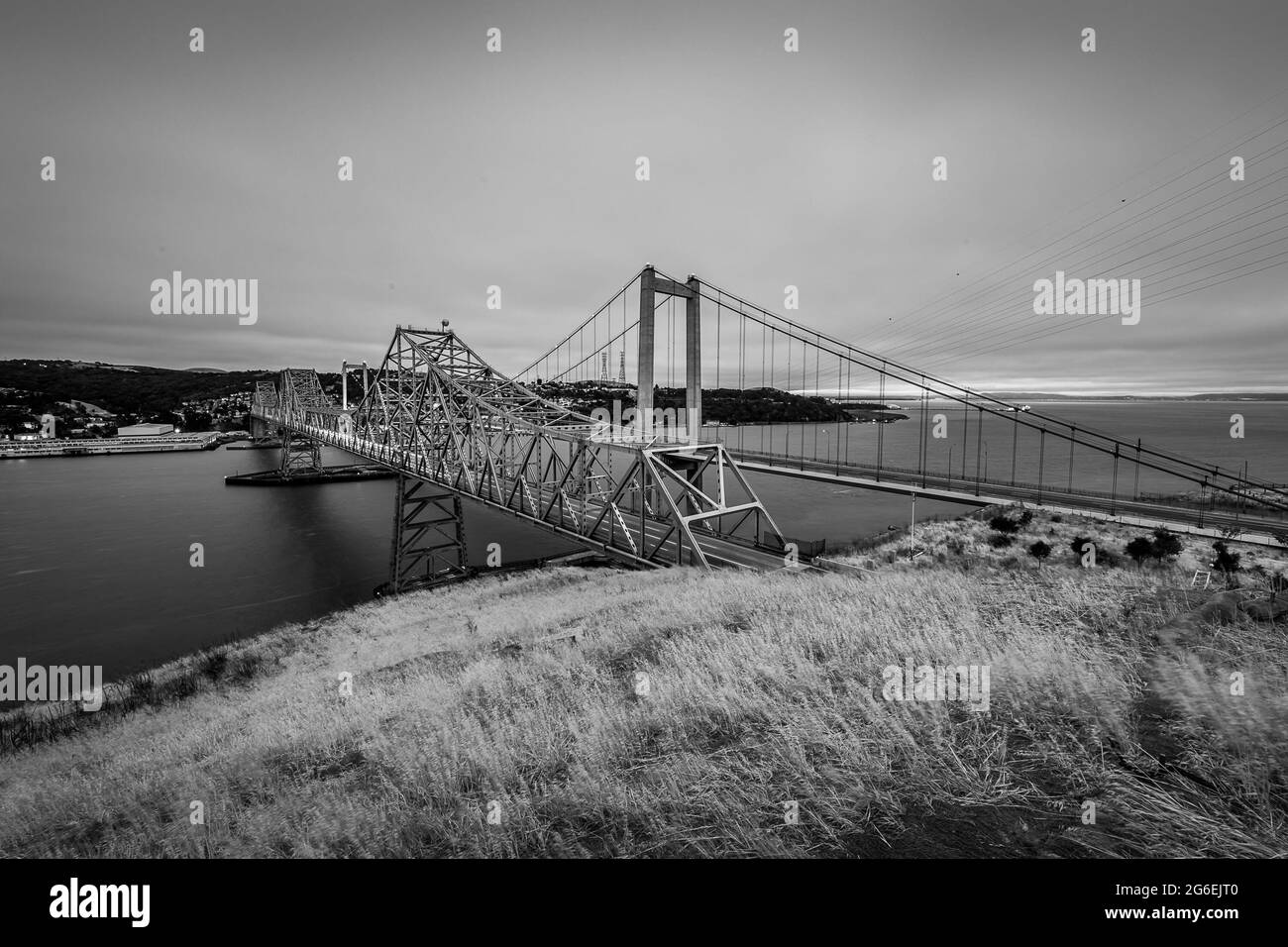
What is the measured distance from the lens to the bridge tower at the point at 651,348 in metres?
24.3

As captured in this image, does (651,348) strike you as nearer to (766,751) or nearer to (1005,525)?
(766,751)

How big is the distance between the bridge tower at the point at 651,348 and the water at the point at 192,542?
16460mm

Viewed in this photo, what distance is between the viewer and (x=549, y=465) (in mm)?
26781

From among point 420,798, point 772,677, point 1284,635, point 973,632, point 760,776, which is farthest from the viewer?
point 973,632

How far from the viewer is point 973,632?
239 inches

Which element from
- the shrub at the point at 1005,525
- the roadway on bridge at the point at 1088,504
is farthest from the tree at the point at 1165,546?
the shrub at the point at 1005,525

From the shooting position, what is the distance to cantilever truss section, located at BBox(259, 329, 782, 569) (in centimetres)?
2131

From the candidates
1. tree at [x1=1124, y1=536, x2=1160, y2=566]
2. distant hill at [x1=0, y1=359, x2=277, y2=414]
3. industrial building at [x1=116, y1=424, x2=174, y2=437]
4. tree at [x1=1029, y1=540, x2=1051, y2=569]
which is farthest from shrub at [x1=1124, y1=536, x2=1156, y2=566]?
distant hill at [x1=0, y1=359, x2=277, y2=414]

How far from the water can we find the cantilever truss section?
7.57m

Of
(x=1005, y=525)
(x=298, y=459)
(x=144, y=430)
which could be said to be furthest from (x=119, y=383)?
(x=1005, y=525)

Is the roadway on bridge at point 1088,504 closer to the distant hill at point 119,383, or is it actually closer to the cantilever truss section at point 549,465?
the cantilever truss section at point 549,465
